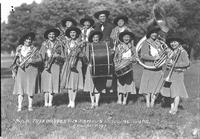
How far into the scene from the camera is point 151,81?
10453mm

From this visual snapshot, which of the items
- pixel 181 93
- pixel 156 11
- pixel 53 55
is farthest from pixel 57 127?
pixel 156 11

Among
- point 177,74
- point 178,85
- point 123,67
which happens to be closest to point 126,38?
point 123,67

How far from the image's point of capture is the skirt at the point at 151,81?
10.4 metres

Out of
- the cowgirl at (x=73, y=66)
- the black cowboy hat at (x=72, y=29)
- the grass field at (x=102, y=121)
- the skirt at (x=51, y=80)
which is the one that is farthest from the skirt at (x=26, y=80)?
the black cowboy hat at (x=72, y=29)

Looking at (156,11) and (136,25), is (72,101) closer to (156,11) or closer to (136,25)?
(156,11)

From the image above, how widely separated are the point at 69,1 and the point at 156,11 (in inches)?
1175

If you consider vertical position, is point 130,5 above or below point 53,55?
above

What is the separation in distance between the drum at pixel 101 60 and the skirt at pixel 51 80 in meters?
1.35

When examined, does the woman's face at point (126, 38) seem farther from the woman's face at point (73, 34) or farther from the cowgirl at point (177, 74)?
the woman's face at point (73, 34)

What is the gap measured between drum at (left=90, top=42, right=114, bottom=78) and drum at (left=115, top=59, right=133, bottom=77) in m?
0.47

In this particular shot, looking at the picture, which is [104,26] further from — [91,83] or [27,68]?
[27,68]

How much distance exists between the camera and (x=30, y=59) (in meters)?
9.90

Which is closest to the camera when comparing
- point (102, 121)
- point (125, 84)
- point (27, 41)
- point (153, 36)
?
point (102, 121)

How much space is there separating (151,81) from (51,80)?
290 cm
